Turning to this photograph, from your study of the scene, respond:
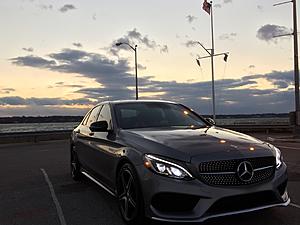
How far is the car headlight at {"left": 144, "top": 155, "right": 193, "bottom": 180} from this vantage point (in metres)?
4.34

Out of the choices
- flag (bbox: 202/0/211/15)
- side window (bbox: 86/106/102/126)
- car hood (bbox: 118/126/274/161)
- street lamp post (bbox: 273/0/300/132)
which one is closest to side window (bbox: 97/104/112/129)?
side window (bbox: 86/106/102/126)

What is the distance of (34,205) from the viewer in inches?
252

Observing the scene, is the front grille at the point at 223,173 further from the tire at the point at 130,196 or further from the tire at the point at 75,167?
the tire at the point at 75,167

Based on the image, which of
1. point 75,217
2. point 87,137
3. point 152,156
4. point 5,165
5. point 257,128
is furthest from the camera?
point 257,128

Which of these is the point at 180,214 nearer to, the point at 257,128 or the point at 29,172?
the point at 29,172

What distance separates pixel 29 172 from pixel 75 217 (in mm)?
4999

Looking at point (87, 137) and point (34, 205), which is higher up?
point (87, 137)

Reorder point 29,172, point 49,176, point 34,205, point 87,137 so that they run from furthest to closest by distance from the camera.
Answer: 1. point 29,172
2. point 49,176
3. point 87,137
4. point 34,205

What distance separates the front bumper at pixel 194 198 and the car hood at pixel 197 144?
0.99 feet

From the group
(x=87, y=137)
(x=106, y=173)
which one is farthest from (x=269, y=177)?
(x=87, y=137)

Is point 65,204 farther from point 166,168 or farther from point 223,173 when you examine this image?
point 223,173

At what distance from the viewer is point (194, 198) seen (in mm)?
4266

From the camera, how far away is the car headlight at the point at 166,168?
4344 millimetres

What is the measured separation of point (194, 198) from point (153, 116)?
7.21 ft
